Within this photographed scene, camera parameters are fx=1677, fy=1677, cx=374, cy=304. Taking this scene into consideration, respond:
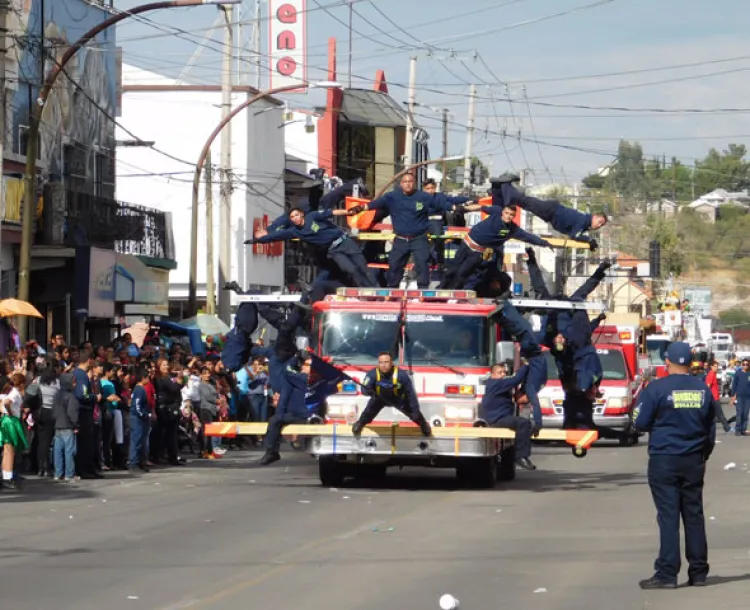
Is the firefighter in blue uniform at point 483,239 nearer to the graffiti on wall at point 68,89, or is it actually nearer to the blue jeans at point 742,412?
the graffiti on wall at point 68,89

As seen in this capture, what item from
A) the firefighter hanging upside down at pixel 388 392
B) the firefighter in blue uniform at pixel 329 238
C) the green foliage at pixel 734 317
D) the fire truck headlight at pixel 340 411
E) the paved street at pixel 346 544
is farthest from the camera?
the green foliage at pixel 734 317

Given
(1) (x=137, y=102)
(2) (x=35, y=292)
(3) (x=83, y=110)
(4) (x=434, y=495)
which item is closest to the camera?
(4) (x=434, y=495)

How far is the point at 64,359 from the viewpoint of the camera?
26344mm

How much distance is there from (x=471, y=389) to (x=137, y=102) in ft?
140

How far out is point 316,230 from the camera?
76.8 feet

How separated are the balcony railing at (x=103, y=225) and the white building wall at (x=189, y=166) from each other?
11577 mm

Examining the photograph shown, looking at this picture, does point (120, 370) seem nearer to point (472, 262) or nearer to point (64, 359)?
point (64, 359)

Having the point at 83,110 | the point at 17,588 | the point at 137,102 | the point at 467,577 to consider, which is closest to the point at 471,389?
the point at 467,577

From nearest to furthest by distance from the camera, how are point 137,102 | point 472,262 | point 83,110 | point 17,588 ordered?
point 17,588, point 472,262, point 83,110, point 137,102

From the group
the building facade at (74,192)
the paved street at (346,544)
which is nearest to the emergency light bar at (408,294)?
the paved street at (346,544)

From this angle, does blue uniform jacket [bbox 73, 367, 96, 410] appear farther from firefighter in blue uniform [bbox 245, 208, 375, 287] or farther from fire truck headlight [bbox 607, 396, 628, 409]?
fire truck headlight [bbox 607, 396, 628, 409]

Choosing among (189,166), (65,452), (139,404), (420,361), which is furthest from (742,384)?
(189,166)

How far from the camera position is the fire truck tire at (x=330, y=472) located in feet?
74.1

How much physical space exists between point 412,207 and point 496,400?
3271 mm
